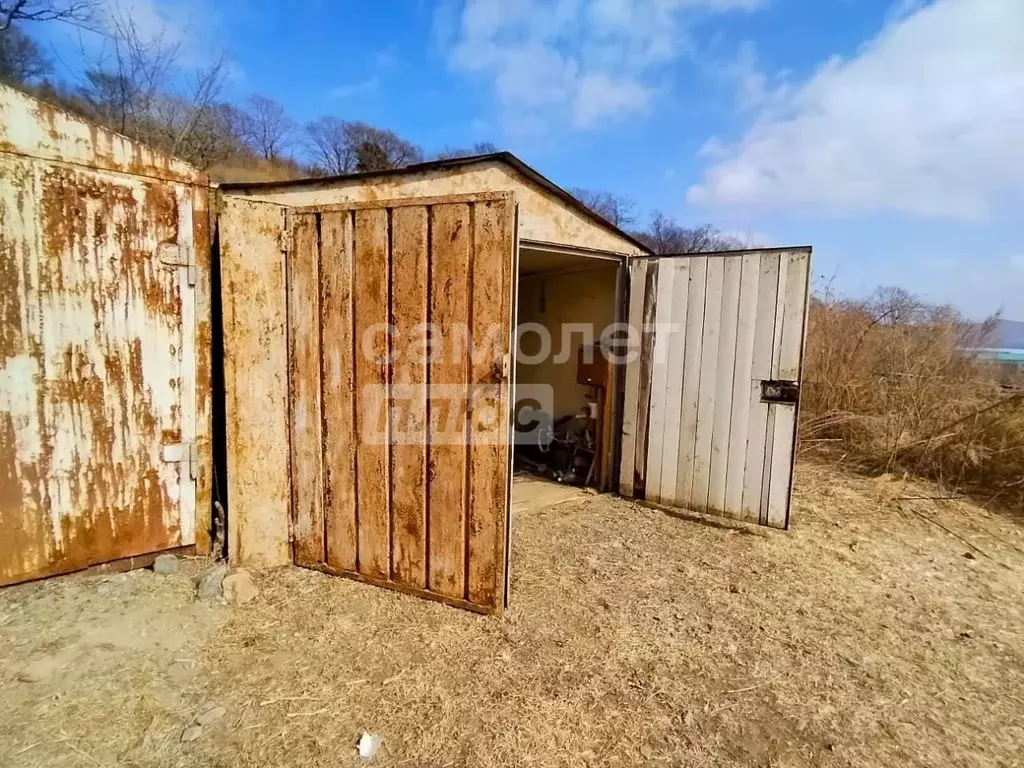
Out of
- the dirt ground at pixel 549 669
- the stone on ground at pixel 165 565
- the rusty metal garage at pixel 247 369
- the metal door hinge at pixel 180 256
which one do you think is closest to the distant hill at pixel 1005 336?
the dirt ground at pixel 549 669

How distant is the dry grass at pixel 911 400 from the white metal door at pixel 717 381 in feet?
8.17

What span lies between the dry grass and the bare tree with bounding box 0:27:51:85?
13.2 m

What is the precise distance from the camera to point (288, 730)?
6.22 ft

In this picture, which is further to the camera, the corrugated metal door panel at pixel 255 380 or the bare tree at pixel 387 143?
the bare tree at pixel 387 143

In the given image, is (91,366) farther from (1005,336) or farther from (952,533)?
(1005,336)

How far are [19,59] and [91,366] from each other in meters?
10.1

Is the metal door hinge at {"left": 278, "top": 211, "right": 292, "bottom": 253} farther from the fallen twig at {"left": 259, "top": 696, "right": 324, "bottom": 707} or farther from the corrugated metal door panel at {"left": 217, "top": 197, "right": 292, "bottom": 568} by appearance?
the fallen twig at {"left": 259, "top": 696, "right": 324, "bottom": 707}

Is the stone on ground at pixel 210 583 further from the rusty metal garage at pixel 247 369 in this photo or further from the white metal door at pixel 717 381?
the white metal door at pixel 717 381

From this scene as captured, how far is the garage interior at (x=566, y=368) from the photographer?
5.02m

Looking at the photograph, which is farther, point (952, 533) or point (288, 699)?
point (952, 533)

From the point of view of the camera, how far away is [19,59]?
28.1 feet

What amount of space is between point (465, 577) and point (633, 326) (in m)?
2.83

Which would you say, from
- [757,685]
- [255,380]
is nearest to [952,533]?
[757,685]

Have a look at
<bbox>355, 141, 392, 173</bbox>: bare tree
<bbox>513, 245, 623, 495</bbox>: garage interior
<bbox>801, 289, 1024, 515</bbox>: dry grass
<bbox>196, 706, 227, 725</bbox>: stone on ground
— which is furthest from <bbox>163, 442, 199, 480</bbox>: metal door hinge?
<bbox>355, 141, 392, 173</bbox>: bare tree
